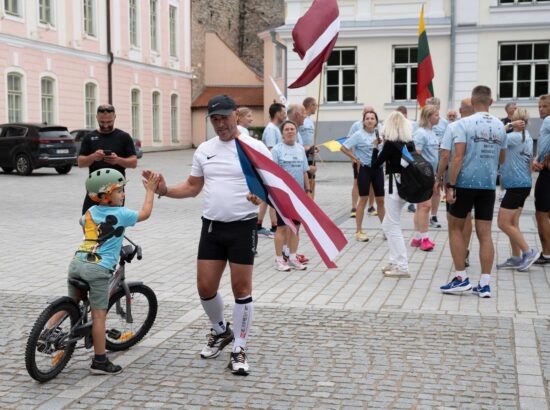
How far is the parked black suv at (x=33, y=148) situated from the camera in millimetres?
23172

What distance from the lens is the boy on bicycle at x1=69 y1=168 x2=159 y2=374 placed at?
485cm

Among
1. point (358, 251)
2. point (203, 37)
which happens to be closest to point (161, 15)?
point (203, 37)

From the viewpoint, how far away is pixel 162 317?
6371mm

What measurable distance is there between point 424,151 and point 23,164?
52.8 feet

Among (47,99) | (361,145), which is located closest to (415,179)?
(361,145)

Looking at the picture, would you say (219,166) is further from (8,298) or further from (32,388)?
(8,298)

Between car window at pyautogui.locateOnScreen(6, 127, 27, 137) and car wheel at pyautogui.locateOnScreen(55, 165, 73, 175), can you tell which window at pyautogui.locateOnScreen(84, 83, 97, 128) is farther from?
car window at pyautogui.locateOnScreen(6, 127, 27, 137)

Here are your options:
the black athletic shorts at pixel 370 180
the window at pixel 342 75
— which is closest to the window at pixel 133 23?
the window at pixel 342 75

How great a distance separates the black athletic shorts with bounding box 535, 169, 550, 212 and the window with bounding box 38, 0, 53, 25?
25439 millimetres

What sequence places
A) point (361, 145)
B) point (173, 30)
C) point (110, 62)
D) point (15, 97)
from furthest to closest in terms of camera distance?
point (173, 30) < point (110, 62) < point (15, 97) < point (361, 145)

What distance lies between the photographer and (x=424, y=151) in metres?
10.4

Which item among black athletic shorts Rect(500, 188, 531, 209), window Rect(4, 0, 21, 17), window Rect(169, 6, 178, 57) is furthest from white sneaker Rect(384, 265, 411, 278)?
window Rect(169, 6, 178, 57)

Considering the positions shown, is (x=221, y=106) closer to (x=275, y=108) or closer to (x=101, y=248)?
(x=101, y=248)

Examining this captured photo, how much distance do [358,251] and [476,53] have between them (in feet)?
62.6
